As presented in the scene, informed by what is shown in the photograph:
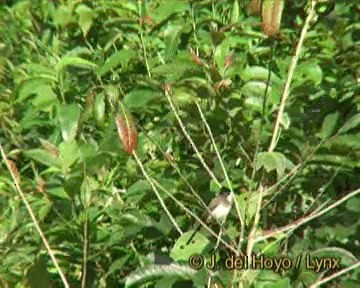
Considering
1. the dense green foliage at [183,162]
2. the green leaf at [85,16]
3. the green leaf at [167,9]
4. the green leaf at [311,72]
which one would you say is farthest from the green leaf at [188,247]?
the green leaf at [85,16]

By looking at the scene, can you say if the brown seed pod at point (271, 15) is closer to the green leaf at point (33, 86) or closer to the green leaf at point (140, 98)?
the green leaf at point (140, 98)

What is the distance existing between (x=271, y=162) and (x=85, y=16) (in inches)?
56.8

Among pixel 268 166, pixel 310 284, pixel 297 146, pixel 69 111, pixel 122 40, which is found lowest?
pixel 310 284

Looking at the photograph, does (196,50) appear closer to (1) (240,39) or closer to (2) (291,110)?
(1) (240,39)

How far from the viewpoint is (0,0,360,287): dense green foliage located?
5.35 feet

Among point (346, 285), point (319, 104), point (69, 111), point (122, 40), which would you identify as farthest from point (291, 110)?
point (122, 40)

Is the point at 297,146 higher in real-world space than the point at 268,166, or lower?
higher

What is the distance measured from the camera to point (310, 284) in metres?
1.59

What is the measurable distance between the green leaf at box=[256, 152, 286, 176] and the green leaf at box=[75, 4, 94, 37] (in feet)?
4.29

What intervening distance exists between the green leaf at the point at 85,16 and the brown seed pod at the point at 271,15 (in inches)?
56.2

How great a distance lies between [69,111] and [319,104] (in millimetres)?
629

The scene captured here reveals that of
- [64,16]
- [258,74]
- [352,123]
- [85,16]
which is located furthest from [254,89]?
[64,16]

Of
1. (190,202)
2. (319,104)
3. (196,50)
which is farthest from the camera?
(196,50)

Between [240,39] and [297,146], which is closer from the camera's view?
[297,146]
